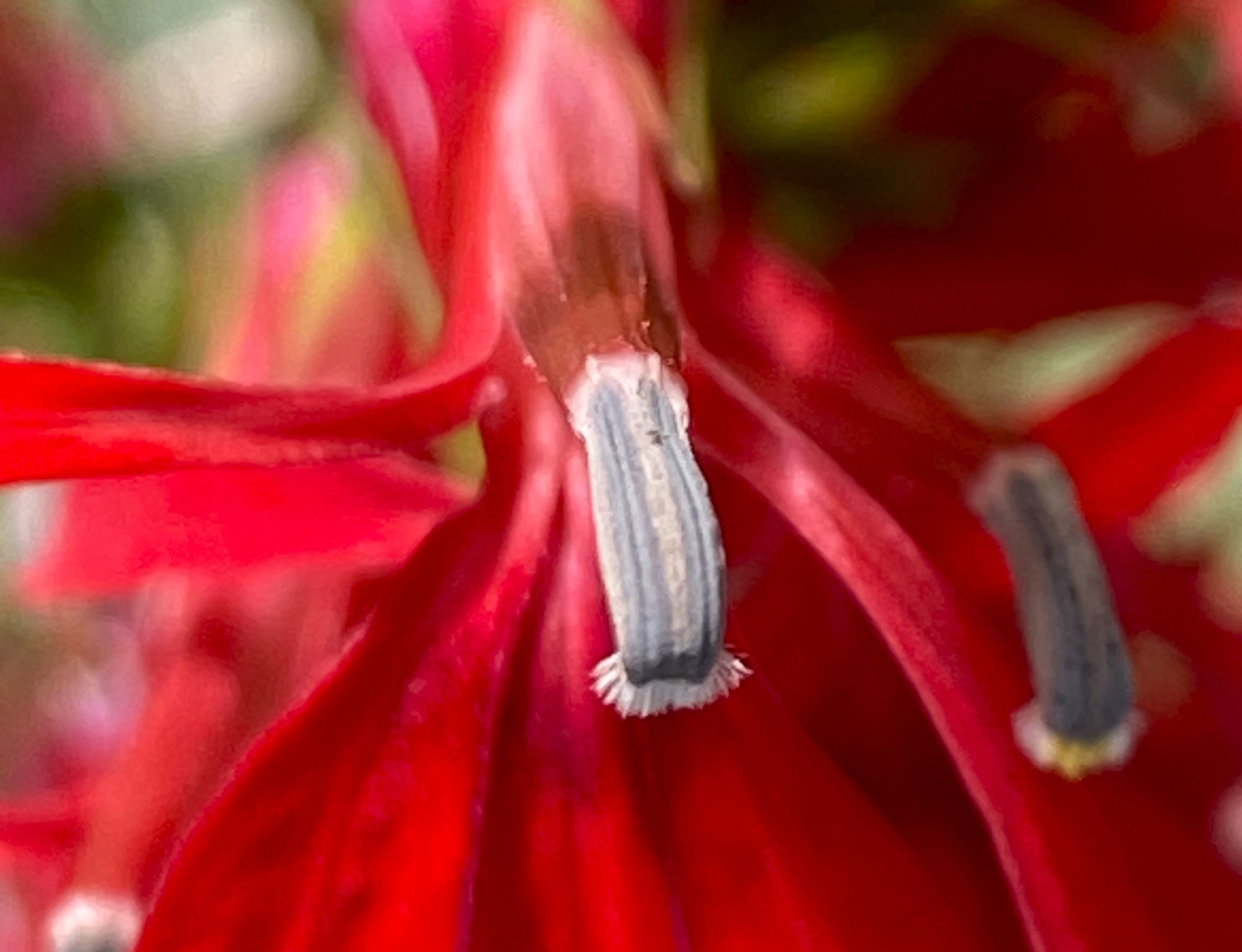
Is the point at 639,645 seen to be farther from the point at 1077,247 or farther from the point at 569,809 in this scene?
the point at 1077,247

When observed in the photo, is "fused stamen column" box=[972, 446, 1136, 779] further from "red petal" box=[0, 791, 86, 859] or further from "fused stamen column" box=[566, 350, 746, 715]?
"red petal" box=[0, 791, 86, 859]

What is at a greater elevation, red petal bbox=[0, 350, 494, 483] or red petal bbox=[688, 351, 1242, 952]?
red petal bbox=[0, 350, 494, 483]

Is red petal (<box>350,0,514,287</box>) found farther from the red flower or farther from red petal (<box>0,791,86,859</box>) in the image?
red petal (<box>0,791,86,859</box>)

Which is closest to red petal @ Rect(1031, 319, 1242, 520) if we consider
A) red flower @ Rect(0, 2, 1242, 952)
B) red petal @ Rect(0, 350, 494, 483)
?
red flower @ Rect(0, 2, 1242, 952)

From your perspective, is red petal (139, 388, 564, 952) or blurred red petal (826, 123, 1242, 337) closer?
red petal (139, 388, 564, 952)

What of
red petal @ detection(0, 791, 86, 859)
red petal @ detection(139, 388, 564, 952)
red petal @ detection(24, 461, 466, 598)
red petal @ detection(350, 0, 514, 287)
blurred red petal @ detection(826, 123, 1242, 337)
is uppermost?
red petal @ detection(350, 0, 514, 287)

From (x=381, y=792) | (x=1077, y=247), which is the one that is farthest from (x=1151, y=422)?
(x=381, y=792)
